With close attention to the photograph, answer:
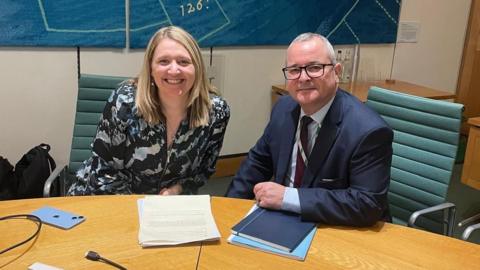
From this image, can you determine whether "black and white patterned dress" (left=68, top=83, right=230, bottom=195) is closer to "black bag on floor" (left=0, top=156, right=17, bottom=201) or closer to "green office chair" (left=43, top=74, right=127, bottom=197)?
"green office chair" (left=43, top=74, right=127, bottom=197)

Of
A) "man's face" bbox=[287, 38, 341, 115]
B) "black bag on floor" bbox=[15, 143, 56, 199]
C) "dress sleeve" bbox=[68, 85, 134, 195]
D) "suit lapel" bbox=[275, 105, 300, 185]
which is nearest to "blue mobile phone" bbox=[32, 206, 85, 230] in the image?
"dress sleeve" bbox=[68, 85, 134, 195]

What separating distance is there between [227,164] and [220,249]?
7.79ft

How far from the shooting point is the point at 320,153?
158 centimetres

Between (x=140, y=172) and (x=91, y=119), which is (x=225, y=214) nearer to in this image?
(x=140, y=172)

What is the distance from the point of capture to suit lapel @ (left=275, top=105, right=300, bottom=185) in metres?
1.72

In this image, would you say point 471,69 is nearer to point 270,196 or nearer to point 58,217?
point 270,196

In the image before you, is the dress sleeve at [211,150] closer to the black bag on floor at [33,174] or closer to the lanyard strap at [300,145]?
the lanyard strap at [300,145]

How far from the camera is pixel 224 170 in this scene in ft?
12.1

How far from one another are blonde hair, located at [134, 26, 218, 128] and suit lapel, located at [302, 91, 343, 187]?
1.71 feet

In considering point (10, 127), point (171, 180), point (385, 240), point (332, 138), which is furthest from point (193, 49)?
point (10, 127)

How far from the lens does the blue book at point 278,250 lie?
4.19 ft

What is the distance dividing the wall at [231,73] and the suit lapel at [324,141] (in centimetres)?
190

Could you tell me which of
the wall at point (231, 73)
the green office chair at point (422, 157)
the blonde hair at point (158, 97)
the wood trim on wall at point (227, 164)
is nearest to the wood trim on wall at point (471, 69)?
the wall at point (231, 73)

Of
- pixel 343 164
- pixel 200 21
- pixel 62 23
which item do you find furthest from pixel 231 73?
pixel 343 164
